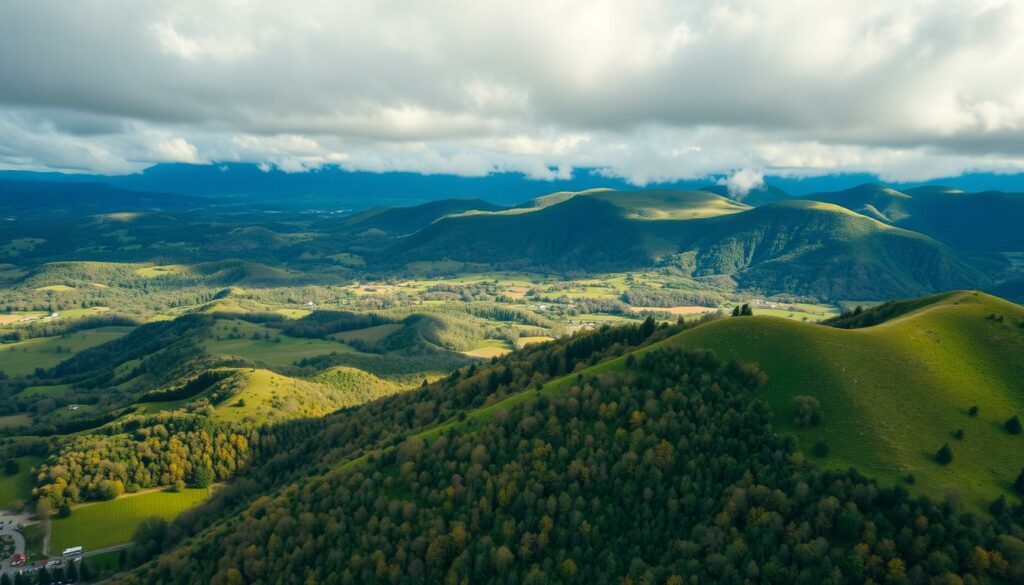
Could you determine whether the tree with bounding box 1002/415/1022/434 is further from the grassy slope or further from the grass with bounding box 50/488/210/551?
the grass with bounding box 50/488/210/551

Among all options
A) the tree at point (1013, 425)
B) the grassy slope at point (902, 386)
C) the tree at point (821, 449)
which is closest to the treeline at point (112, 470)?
the grassy slope at point (902, 386)

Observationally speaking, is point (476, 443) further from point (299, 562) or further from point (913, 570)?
point (913, 570)

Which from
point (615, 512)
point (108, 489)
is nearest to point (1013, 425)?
point (615, 512)

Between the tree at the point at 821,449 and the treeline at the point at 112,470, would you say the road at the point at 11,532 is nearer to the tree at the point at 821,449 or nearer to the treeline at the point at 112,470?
the treeline at the point at 112,470

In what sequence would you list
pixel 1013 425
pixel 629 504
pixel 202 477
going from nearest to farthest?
pixel 629 504 → pixel 1013 425 → pixel 202 477

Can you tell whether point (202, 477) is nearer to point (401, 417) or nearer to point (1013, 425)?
point (401, 417)
